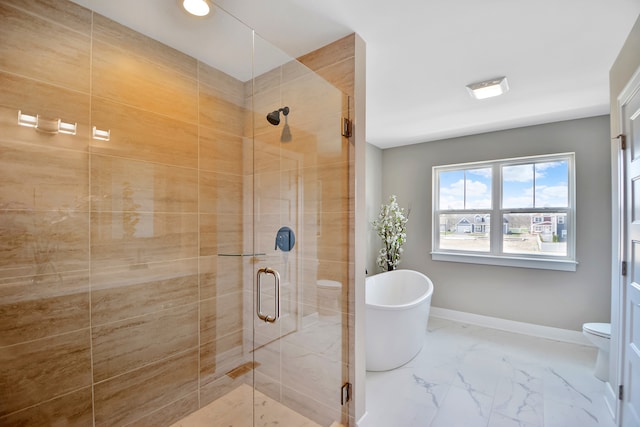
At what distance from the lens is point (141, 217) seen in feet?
5.76

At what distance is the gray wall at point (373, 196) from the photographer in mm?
4094

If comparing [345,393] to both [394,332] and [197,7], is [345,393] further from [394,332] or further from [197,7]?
[197,7]

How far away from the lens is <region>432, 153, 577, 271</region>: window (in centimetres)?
321

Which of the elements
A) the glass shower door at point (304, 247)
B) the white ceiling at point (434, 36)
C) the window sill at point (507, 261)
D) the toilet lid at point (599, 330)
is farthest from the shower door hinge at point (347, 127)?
the window sill at point (507, 261)

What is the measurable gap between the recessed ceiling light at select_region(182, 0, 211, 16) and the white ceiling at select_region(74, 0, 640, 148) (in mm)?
55

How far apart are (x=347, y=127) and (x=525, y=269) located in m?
2.99

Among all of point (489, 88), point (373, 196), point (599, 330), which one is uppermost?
A: point (489, 88)

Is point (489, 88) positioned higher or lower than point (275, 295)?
higher

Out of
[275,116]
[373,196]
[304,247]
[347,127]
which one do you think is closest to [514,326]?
[373,196]

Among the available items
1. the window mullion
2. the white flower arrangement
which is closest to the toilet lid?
the window mullion

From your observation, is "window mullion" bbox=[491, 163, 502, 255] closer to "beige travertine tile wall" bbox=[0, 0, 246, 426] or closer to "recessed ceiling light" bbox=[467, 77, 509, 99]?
"recessed ceiling light" bbox=[467, 77, 509, 99]

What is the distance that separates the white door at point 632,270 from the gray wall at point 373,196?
2.62 metres

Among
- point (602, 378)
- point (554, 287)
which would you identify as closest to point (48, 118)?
point (602, 378)

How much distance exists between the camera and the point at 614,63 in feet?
6.52
